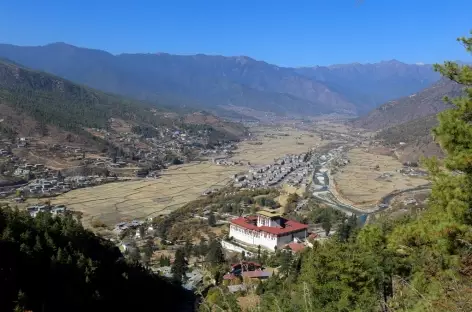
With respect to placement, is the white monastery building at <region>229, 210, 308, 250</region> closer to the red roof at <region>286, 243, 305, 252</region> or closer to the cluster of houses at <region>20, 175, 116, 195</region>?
the red roof at <region>286, 243, 305, 252</region>

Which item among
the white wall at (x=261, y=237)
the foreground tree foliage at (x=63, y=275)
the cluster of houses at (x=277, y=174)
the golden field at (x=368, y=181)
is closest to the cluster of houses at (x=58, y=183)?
the cluster of houses at (x=277, y=174)

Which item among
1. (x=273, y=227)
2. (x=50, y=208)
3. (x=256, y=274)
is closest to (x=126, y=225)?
(x=50, y=208)

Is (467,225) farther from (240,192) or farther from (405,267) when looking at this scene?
(240,192)

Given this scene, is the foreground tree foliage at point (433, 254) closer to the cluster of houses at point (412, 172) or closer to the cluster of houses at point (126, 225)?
the cluster of houses at point (126, 225)

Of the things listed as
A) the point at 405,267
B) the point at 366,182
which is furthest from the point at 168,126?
the point at 405,267

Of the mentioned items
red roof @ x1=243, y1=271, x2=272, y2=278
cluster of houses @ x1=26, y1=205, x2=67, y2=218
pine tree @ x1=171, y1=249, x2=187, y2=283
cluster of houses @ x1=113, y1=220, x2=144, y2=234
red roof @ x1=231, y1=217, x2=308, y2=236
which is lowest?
cluster of houses @ x1=113, y1=220, x2=144, y2=234

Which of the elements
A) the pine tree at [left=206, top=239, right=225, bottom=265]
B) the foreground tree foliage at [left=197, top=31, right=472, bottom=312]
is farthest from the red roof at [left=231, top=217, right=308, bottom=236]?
the foreground tree foliage at [left=197, top=31, right=472, bottom=312]

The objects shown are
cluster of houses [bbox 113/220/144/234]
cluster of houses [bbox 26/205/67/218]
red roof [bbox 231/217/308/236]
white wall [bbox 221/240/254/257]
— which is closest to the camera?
white wall [bbox 221/240/254/257]

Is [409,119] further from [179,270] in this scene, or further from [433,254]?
[433,254]
